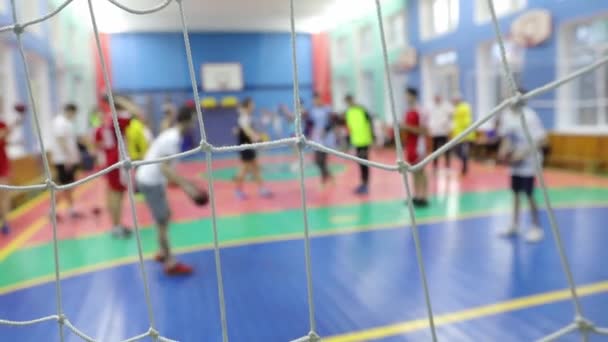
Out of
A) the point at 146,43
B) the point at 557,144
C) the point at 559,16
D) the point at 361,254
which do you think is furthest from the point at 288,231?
the point at 146,43

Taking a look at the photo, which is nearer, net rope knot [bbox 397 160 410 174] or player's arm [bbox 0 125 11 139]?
net rope knot [bbox 397 160 410 174]

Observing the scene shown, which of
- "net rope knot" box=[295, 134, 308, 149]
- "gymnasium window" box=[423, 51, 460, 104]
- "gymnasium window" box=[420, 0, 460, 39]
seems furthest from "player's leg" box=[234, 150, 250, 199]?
"gymnasium window" box=[420, 0, 460, 39]

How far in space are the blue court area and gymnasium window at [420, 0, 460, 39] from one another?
695 cm

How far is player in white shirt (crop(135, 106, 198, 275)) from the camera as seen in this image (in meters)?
2.86

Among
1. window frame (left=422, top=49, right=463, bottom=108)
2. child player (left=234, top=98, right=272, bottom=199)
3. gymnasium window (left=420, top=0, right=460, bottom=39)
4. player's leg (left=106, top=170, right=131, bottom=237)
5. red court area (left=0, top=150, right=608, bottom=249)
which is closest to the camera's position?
player's leg (left=106, top=170, right=131, bottom=237)

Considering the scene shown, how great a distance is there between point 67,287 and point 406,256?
2243 mm

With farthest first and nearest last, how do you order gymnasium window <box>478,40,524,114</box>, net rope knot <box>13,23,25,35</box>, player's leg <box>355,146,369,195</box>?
1. gymnasium window <box>478,40,524,114</box>
2. player's leg <box>355,146,369,195</box>
3. net rope knot <box>13,23,25,35</box>

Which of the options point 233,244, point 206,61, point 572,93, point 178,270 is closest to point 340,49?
point 206,61

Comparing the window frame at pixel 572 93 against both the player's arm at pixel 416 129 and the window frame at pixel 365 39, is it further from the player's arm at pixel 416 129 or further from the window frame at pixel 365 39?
the window frame at pixel 365 39

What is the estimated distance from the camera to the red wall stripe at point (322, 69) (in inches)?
587

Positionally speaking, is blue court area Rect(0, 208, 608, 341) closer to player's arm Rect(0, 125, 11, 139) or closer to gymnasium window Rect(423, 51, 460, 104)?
player's arm Rect(0, 125, 11, 139)

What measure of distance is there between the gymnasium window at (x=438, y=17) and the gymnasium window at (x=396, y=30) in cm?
82

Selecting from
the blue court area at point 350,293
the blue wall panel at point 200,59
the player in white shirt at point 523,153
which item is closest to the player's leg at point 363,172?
the blue court area at point 350,293

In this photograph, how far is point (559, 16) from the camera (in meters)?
6.94
